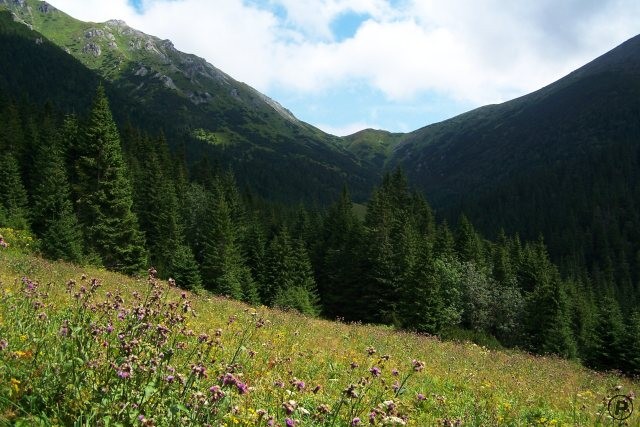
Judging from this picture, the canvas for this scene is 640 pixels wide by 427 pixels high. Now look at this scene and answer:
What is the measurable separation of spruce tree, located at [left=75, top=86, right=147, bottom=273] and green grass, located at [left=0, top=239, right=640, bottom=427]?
21427 mm

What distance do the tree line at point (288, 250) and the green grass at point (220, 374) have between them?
668 inches

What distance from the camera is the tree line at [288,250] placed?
38.2m

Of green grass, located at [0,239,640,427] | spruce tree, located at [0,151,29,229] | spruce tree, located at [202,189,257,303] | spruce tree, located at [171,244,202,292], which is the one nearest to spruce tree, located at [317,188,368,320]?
spruce tree, located at [202,189,257,303]

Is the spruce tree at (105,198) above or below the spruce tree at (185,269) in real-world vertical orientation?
above

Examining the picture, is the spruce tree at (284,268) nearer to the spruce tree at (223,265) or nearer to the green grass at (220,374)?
the spruce tree at (223,265)

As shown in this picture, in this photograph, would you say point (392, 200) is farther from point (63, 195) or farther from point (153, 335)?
point (153, 335)

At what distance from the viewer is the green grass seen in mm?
3598

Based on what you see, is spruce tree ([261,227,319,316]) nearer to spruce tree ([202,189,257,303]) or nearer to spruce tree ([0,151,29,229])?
spruce tree ([202,189,257,303])

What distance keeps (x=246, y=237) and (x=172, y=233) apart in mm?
12594

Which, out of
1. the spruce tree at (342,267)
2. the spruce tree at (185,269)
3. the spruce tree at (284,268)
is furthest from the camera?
the spruce tree at (284,268)

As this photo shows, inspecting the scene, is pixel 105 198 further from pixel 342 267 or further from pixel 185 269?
pixel 342 267

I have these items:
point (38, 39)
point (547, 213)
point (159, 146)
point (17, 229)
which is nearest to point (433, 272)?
→ point (17, 229)

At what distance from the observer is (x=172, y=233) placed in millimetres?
52344

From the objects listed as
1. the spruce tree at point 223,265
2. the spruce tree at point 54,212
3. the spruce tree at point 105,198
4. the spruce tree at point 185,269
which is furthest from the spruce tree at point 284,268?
the spruce tree at point 54,212
